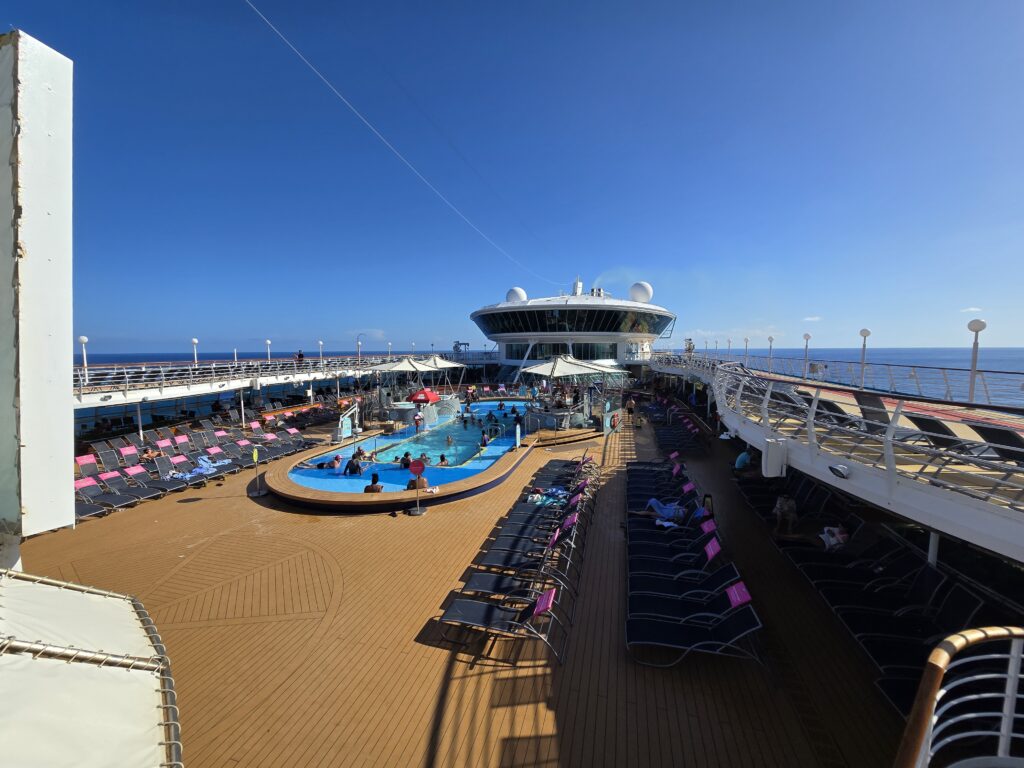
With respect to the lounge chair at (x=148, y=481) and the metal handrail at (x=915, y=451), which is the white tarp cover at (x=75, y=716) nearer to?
the metal handrail at (x=915, y=451)

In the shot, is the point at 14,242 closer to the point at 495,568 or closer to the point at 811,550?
the point at 495,568

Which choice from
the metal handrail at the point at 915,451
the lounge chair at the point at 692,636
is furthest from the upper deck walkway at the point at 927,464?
the lounge chair at the point at 692,636

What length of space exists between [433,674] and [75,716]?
125 inches

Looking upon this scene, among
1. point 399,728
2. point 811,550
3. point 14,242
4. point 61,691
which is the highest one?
point 14,242

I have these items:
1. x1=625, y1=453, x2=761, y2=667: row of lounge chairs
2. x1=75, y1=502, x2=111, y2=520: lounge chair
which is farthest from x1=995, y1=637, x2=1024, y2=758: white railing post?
x1=75, y1=502, x2=111, y2=520: lounge chair

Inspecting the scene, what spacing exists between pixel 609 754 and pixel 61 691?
4027 mm

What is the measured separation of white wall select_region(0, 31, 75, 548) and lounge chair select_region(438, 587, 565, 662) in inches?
156

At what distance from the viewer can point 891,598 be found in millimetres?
5434

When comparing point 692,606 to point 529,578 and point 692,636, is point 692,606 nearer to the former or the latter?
point 692,636

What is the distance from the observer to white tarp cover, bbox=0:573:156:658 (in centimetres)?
275

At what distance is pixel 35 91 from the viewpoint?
9.37 ft

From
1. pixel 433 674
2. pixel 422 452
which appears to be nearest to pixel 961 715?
pixel 433 674

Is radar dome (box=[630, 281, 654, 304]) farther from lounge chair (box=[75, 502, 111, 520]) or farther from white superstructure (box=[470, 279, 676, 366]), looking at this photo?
lounge chair (box=[75, 502, 111, 520])

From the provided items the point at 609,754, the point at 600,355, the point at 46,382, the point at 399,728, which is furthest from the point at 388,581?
the point at 600,355
